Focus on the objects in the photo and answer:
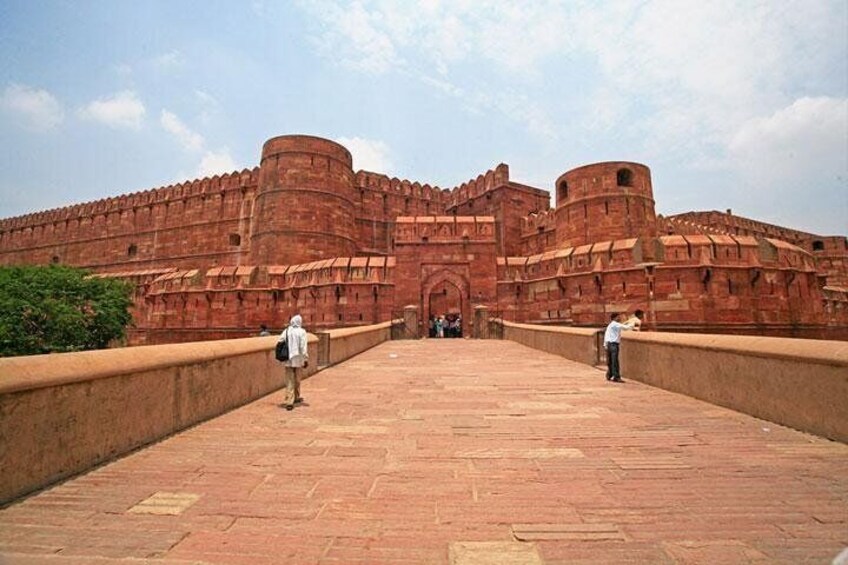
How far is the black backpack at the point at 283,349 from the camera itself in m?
5.12

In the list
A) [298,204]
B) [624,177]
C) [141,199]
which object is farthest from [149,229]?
[624,177]

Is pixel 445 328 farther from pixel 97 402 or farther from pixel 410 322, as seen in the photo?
pixel 97 402

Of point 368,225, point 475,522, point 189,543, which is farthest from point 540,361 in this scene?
point 368,225

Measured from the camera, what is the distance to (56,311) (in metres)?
21.1

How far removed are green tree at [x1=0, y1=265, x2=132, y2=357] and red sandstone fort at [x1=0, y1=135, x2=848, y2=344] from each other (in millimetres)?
3143

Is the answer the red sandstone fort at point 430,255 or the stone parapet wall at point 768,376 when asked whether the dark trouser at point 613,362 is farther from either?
the red sandstone fort at point 430,255

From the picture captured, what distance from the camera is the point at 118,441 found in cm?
320

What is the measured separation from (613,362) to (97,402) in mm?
6455

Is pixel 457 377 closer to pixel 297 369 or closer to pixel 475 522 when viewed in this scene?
pixel 297 369

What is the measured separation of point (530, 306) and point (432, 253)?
576cm

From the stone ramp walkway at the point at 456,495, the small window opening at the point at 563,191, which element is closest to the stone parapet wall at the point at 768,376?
the stone ramp walkway at the point at 456,495

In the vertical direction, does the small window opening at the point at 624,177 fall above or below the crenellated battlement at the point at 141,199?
below

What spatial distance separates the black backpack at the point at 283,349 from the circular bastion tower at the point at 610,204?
74.1 feet

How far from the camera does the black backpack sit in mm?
5121
